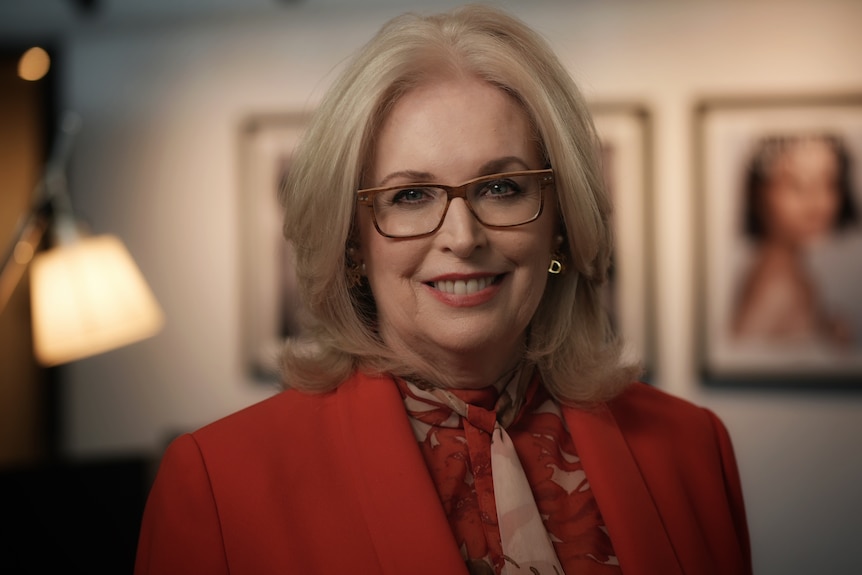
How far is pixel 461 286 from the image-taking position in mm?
1259

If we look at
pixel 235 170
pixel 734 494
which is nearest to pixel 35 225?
pixel 235 170

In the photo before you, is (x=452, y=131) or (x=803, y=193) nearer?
Answer: (x=452, y=131)

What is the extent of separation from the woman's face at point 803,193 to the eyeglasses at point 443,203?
71.5 inches

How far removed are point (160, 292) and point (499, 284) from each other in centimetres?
202

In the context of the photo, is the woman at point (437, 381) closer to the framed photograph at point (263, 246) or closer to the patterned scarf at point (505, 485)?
the patterned scarf at point (505, 485)

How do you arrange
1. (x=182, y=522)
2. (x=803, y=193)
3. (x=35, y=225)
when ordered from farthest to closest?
1. (x=803, y=193)
2. (x=35, y=225)
3. (x=182, y=522)

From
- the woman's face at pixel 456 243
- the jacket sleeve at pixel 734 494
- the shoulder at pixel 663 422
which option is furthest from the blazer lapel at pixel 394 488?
the jacket sleeve at pixel 734 494

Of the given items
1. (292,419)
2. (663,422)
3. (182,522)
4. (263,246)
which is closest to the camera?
(182,522)

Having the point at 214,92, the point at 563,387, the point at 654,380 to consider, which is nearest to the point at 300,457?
the point at 563,387

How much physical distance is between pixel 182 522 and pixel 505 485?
0.46m

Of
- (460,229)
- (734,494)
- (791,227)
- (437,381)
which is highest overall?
(460,229)

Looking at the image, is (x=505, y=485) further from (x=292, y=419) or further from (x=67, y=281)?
(x=67, y=281)

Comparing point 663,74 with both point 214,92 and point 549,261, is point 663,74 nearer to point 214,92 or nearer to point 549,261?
point 214,92

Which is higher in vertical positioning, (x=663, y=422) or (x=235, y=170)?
(x=235, y=170)
